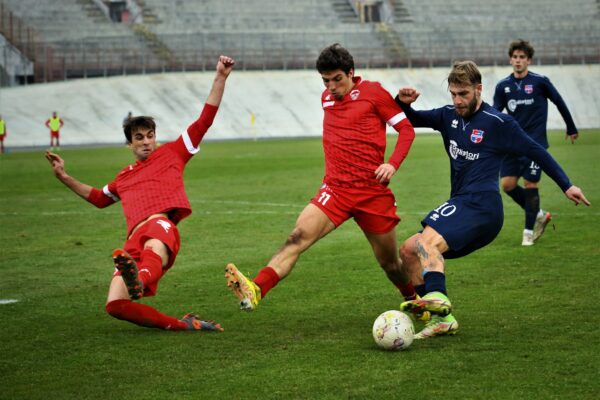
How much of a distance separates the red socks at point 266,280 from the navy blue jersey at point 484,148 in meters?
1.53

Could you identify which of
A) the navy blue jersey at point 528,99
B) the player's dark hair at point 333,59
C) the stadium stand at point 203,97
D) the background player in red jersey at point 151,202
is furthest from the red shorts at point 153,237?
the stadium stand at point 203,97

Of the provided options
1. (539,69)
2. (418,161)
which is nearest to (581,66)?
(539,69)

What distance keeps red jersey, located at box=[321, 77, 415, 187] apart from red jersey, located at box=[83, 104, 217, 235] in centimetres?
98

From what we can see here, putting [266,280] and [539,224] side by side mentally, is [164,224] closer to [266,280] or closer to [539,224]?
[266,280]

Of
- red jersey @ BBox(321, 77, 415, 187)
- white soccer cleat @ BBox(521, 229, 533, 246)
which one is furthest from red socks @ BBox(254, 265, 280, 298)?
white soccer cleat @ BBox(521, 229, 533, 246)

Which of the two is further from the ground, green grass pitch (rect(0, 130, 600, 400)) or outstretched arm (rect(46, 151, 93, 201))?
outstretched arm (rect(46, 151, 93, 201))

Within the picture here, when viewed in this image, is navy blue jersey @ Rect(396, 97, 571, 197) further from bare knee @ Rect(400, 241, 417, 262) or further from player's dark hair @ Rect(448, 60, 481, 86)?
bare knee @ Rect(400, 241, 417, 262)

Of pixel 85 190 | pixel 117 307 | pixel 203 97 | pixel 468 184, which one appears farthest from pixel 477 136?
pixel 203 97

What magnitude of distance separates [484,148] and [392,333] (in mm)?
1687

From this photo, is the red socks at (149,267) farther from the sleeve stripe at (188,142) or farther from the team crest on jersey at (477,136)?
the team crest on jersey at (477,136)

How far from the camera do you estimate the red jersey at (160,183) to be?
26.5ft

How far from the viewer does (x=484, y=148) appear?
7.75m

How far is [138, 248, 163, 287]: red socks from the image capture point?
7453 millimetres

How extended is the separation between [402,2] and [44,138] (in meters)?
28.5
